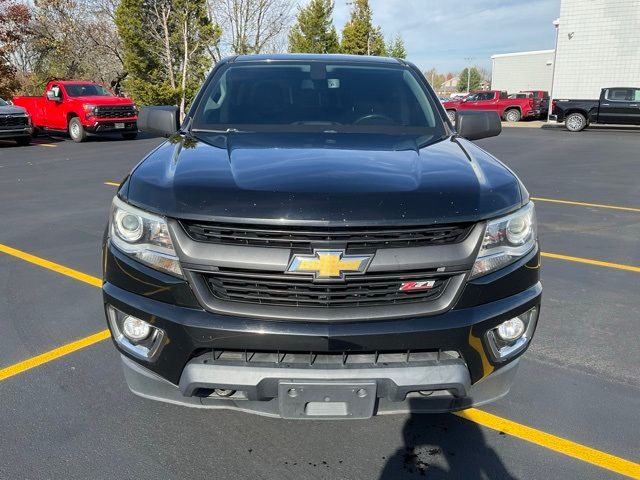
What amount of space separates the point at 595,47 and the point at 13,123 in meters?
27.9

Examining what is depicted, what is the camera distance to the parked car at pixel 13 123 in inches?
662

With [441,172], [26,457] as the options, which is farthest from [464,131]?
[26,457]

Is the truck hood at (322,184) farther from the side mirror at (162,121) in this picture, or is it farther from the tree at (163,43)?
the tree at (163,43)

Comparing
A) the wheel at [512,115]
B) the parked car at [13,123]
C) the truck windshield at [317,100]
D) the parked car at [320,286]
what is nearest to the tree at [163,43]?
the parked car at [13,123]

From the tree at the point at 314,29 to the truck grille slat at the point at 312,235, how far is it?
3736cm

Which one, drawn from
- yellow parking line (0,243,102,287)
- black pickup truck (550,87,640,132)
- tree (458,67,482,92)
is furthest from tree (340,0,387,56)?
tree (458,67,482,92)

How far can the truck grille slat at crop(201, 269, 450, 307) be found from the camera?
206cm

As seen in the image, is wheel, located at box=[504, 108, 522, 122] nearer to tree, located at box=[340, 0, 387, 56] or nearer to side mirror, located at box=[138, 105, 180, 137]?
tree, located at box=[340, 0, 387, 56]

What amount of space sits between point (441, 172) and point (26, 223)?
6.30 m

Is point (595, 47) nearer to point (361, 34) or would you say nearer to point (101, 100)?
point (361, 34)

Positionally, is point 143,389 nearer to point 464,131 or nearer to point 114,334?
point 114,334

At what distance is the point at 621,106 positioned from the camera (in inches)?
903

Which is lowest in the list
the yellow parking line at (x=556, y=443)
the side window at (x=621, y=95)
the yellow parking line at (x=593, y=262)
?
the yellow parking line at (x=593, y=262)

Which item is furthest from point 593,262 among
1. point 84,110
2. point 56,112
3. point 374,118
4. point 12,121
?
point 56,112
